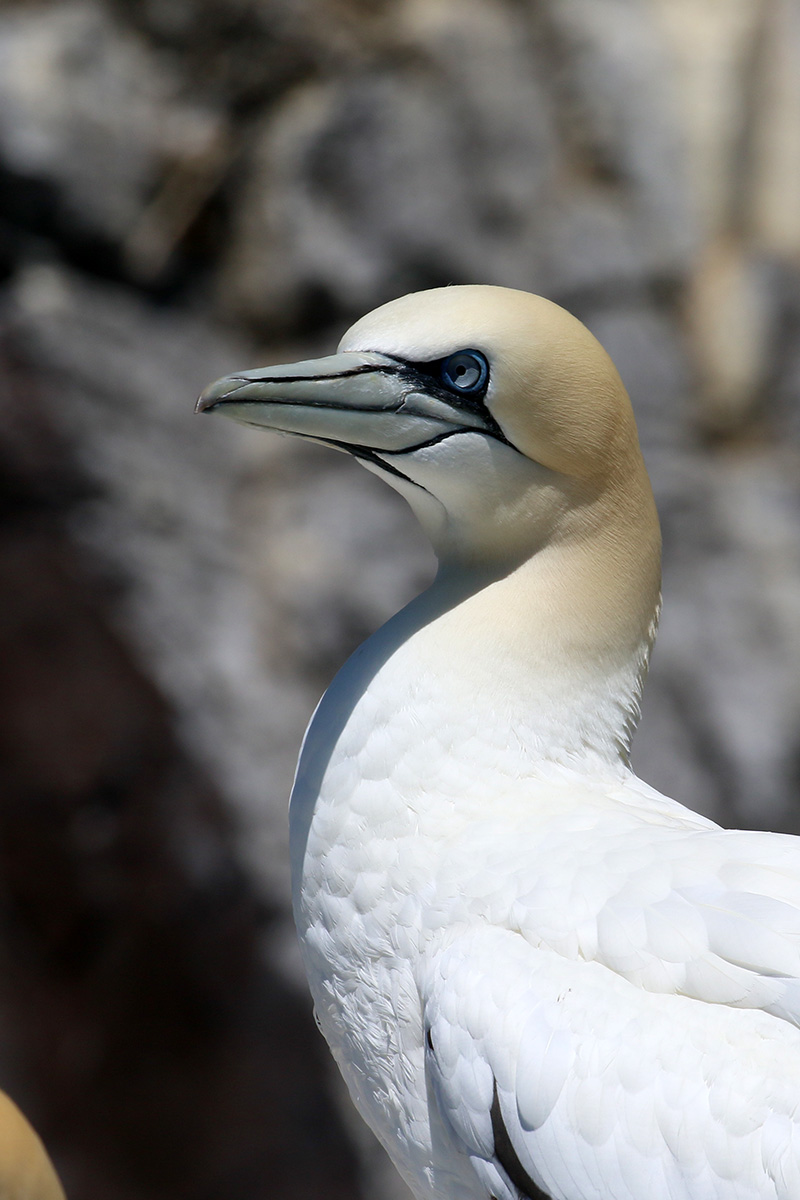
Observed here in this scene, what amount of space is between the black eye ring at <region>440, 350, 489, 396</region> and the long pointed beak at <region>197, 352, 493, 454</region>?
31mm

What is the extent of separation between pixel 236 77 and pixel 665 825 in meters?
6.94

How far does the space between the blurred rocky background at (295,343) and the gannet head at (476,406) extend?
4822 mm

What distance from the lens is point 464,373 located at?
2111 millimetres

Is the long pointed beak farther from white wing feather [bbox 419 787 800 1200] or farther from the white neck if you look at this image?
white wing feather [bbox 419 787 800 1200]

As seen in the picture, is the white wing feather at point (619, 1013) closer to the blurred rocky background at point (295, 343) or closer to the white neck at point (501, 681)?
the white neck at point (501, 681)

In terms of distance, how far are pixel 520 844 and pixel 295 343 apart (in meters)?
6.40

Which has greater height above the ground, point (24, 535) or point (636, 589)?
point (636, 589)

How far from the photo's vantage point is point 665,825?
6.82ft

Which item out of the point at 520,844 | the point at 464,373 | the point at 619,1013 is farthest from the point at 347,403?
the point at 619,1013

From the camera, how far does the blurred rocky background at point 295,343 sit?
6.66 m

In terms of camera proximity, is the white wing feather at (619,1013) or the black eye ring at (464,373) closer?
the white wing feather at (619,1013)

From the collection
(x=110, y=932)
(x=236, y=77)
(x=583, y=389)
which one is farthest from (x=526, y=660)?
(x=236, y=77)

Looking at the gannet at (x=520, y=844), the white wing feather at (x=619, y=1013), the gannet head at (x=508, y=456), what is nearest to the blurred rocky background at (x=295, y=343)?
the gannet at (x=520, y=844)

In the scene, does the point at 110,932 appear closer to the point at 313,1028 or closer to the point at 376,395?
the point at 313,1028
